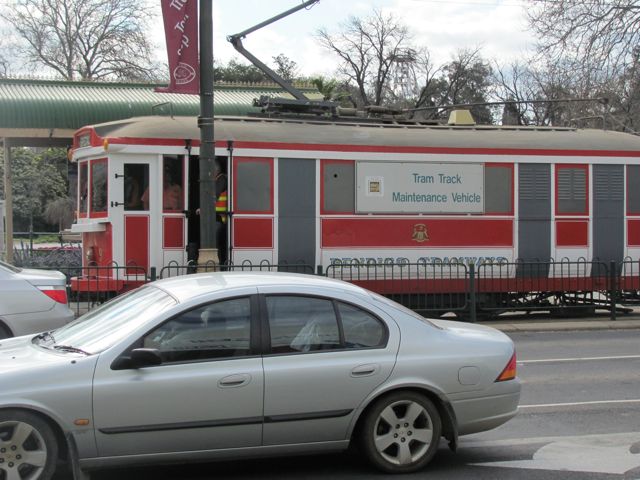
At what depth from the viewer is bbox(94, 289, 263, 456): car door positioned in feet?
15.0

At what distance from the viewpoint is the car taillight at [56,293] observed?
7.96 m

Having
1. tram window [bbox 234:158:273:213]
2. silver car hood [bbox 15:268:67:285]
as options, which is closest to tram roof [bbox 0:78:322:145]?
tram window [bbox 234:158:273:213]

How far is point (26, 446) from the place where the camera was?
14.6ft

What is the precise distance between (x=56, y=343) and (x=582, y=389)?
5763 millimetres

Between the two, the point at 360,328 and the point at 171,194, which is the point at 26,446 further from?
the point at 171,194

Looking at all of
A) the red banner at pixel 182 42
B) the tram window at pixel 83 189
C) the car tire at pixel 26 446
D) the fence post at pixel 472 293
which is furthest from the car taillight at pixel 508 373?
the tram window at pixel 83 189

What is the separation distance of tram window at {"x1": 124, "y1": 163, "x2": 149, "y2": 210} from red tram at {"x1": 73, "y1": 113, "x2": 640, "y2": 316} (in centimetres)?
2

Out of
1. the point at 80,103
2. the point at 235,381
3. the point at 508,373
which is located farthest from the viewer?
the point at 80,103

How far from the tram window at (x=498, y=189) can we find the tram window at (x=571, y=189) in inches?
38.9

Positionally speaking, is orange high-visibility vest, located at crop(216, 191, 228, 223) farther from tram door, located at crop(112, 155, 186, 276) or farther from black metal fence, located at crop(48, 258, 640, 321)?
black metal fence, located at crop(48, 258, 640, 321)

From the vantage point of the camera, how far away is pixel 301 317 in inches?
203

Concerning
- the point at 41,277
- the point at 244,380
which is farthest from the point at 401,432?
the point at 41,277

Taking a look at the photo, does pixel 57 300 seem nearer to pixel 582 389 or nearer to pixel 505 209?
pixel 582 389

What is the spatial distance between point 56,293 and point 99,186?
4.68m
